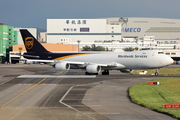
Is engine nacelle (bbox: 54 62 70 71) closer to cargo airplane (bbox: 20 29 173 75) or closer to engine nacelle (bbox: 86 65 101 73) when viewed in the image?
cargo airplane (bbox: 20 29 173 75)

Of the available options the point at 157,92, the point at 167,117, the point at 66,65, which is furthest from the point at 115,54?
the point at 167,117

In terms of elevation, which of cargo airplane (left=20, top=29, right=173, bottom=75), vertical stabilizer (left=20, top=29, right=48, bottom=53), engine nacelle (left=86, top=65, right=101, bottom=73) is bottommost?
engine nacelle (left=86, top=65, right=101, bottom=73)

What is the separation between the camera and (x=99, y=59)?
6938cm

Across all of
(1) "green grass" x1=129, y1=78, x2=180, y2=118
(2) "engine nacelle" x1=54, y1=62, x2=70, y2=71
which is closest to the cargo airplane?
(2) "engine nacelle" x1=54, y1=62, x2=70, y2=71

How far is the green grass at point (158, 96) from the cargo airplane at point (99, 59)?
49.1 feet

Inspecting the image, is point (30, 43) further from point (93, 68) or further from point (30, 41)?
point (93, 68)

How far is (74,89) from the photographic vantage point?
4700 cm

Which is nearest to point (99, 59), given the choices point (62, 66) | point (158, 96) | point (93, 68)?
point (93, 68)

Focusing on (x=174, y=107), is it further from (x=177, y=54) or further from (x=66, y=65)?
(x=177, y=54)

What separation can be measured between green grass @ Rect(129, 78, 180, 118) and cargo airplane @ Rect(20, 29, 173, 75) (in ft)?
49.1

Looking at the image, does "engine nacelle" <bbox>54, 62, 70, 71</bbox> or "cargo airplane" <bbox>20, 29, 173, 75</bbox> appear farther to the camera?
"engine nacelle" <bbox>54, 62, 70, 71</bbox>

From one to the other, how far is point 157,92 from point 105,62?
27.0 m

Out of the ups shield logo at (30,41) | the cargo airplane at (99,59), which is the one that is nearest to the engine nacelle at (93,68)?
the cargo airplane at (99,59)

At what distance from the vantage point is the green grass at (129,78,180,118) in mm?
31116
